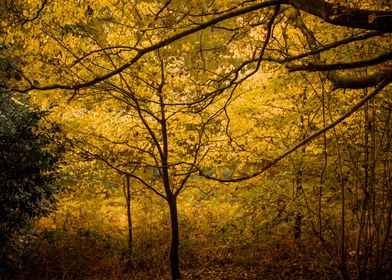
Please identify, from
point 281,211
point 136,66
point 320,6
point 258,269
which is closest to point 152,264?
point 258,269

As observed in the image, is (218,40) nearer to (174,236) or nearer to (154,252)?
(174,236)

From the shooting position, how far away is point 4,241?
6609 mm

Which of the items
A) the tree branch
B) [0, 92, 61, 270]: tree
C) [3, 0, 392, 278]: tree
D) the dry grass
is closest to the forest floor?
the dry grass

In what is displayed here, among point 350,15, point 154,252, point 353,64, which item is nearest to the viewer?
point 350,15

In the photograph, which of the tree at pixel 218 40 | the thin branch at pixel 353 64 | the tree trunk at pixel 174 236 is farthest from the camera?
the tree trunk at pixel 174 236

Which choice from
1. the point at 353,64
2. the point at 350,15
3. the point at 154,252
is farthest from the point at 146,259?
the point at 350,15

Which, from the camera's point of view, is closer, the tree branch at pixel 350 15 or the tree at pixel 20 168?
the tree branch at pixel 350 15

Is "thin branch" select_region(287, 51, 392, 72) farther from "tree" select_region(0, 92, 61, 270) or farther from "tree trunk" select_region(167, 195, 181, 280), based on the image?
"tree" select_region(0, 92, 61, 270)

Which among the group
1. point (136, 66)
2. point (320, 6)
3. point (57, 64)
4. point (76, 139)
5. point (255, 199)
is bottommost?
point (255, 199)

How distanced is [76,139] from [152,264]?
4062 millimetres

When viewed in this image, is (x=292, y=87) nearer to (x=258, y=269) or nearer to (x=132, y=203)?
(x=258, y=269)

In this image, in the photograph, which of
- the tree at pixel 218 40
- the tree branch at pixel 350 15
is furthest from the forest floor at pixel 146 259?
the tree branch at pixel 350 15

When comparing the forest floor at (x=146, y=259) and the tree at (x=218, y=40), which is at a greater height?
the tree at (x=218, y=40)

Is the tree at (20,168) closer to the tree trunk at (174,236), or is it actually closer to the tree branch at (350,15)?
the tree trunk at (174,236)
